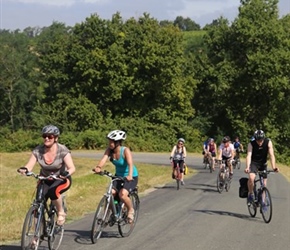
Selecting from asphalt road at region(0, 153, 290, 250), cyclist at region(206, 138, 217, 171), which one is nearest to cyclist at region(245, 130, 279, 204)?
asphalt road at region(0, 153, 290, 250)

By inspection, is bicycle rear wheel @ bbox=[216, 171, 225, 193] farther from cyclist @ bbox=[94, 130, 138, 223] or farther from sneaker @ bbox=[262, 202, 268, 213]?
cyclist @ bbox=[94, 130, 138, 223]

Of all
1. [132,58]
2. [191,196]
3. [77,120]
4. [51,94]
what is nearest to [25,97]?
[51,94]

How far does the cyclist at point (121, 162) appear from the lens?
10.1m

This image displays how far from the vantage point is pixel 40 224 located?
8.41 metres

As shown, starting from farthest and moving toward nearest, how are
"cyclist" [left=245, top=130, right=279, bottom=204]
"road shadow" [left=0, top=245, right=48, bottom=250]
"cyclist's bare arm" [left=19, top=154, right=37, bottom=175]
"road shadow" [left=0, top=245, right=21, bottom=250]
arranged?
"cyclist" [left=245, top=130, right=279, bottom=204], "road shadow" [left=0, top=245, right=21, bottom=250], "road shadow" [left=0, top=245, right=48, bottom=250], "cyclist's bare arm" [left=19, top=154, right=37, bottom=175]

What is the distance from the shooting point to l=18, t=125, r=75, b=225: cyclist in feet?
28.3

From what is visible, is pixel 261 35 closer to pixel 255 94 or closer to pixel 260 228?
pixel 255 94

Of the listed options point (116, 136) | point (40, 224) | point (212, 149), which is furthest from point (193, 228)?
point (212, 149)

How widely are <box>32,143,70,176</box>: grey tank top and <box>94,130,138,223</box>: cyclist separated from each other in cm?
132

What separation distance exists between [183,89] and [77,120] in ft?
35.4

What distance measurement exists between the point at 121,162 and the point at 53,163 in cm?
182

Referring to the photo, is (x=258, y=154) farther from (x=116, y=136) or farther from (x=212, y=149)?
(x=212, y=149)

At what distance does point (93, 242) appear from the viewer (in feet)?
32.0

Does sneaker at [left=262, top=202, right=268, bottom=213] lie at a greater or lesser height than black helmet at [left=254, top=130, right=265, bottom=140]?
lesser
